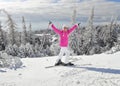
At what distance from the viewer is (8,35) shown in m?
49.8

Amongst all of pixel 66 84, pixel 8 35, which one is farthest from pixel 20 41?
pixel 66 84

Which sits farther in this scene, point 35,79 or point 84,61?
point 84,61

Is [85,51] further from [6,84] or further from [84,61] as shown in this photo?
[6,84]

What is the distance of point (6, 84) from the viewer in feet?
24.5

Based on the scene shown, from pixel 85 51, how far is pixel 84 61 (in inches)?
1273

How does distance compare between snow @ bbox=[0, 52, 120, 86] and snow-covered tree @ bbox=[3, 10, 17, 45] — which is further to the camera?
snow-covered tree @ bbox=[3, 10, 17, 45]

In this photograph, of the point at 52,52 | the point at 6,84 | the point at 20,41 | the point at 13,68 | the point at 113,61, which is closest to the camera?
the point at 6,84

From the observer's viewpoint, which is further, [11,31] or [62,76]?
[11,31]

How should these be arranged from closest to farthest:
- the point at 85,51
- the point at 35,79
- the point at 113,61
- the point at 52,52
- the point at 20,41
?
the point at 35,79, the point at 113,61, the point at 52,52, the point at 85,51, the point at 20,41

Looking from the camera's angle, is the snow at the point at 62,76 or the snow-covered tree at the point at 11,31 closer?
the snow at the point at 62,76

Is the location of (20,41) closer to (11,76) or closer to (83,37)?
(83,37)

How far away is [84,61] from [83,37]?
42031 millimetres

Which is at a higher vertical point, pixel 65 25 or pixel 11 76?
pixel 65 25

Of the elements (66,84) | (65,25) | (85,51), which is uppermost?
(65,25)
